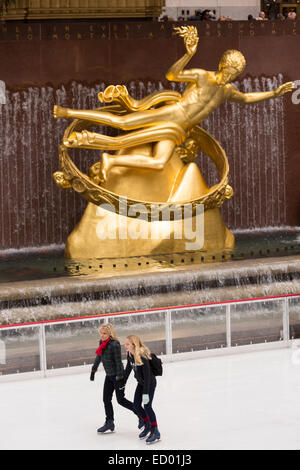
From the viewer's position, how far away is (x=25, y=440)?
26.0 feet

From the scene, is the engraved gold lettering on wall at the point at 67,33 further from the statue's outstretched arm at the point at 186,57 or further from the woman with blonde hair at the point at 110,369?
the woman with blonde hair at the point at 110,369

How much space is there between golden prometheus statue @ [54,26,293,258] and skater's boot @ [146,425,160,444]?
573 centimetres

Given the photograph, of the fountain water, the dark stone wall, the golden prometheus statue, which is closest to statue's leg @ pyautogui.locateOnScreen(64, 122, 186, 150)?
the golden prometheus statue

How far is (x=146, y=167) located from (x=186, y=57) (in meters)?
1.63

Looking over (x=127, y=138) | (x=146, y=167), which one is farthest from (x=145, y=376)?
(x=127, y=138)

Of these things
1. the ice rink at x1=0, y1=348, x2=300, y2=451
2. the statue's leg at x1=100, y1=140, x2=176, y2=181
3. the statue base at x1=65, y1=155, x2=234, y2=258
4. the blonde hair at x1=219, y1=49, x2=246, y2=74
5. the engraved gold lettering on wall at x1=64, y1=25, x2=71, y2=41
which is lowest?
the ice rink at x1=0, y1=348, x2=300, y2=451

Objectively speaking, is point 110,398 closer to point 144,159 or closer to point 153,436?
point 153,436

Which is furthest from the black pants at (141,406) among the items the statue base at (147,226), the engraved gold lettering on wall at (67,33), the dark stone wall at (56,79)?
the engraved gold lettering on wall at (67,33)

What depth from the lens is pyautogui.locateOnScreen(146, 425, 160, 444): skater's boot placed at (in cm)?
783

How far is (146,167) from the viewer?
13.6 m

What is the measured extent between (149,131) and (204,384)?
4990 millimetres

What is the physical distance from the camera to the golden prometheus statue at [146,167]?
43.7 feet

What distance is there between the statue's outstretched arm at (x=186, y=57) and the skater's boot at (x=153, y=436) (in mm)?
6791

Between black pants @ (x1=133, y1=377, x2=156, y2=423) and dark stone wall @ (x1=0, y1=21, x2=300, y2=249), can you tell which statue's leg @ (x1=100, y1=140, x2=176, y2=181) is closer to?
dark stone wall @ (x1=0, y1=21, x2=300, y2=249)
